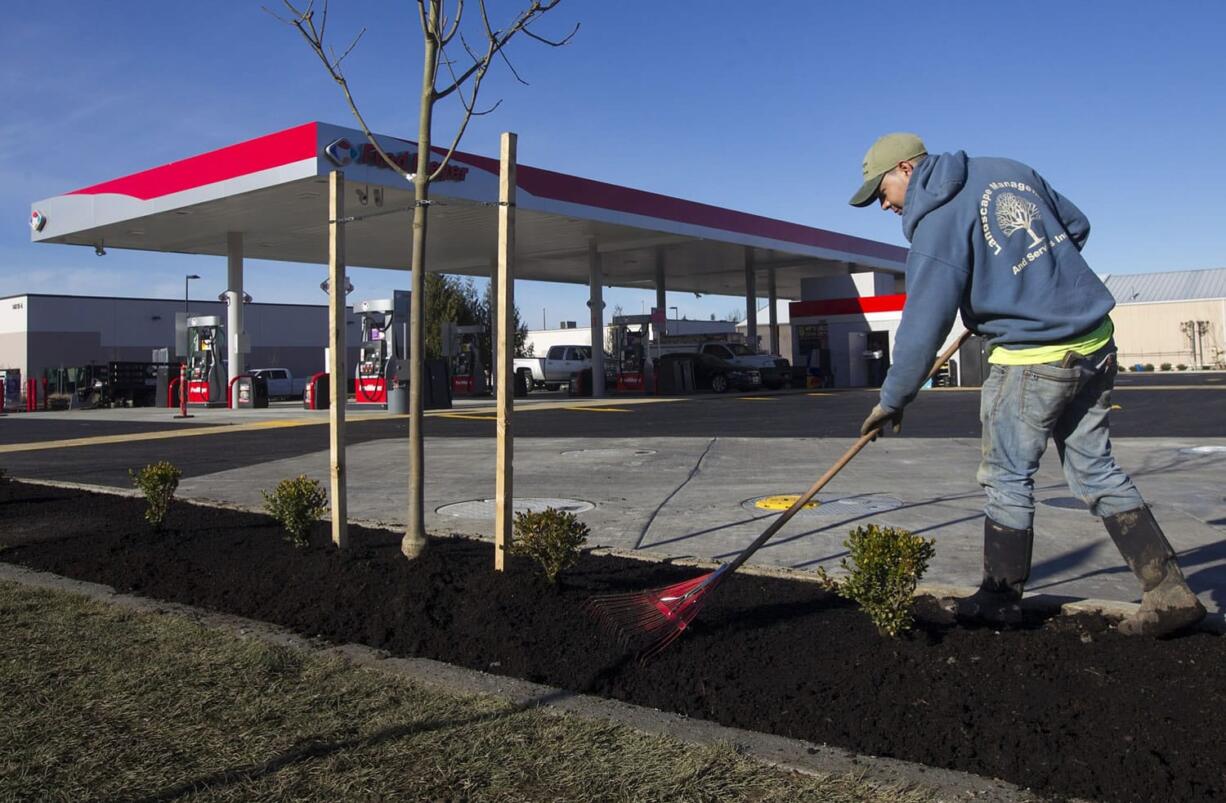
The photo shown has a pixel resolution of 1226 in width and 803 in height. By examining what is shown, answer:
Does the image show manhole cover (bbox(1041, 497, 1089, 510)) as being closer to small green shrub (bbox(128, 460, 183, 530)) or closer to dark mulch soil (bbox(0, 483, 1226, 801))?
dark mulch soil (bbox(0, 483, 1226, 801))

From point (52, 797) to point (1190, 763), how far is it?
2.96m

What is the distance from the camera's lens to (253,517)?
6418 mm

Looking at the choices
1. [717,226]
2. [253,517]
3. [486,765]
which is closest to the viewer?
[486,765]

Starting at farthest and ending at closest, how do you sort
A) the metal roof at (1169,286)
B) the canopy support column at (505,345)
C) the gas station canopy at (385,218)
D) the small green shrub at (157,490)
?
1. the metal roof at (1169,286)
2. the gas station canopy at (385,218)
3. the small green shrub at (157,490)
4. the canopy support column at (505,345)

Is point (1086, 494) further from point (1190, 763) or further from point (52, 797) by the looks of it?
point (52, 797)

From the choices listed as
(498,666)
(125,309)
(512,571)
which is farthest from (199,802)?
(125,309)

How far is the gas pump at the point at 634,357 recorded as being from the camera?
112ft

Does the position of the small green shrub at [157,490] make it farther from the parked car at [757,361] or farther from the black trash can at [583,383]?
the parked car at [757,361]

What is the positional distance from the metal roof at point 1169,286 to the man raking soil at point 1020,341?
65.2 meters

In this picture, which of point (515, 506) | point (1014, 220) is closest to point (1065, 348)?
point (1014, 220)

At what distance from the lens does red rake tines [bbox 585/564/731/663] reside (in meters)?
3.64

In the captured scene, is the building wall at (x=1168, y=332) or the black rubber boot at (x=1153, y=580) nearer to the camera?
the black rubber boot at (x=1153, y=580)

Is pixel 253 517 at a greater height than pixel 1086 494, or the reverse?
pixel 1086 494

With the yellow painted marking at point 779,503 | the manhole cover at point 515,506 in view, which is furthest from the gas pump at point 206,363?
the yellow painted marking at point 779,503
